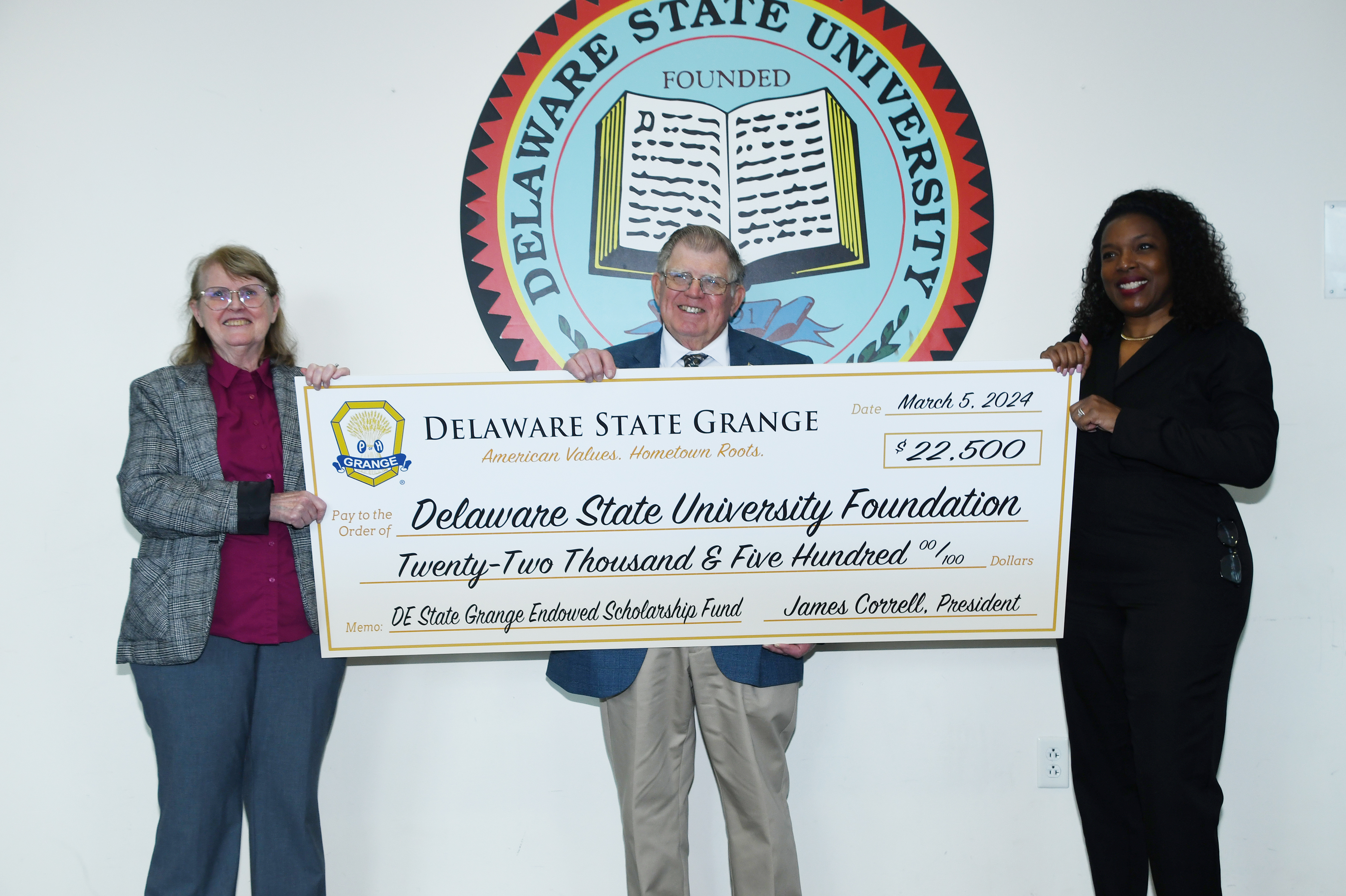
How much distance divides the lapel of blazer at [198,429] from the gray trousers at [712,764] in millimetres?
1048

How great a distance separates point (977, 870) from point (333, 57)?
2.98 meters

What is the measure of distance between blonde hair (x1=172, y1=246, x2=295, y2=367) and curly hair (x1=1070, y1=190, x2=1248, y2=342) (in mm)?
1962

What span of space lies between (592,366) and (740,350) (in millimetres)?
398

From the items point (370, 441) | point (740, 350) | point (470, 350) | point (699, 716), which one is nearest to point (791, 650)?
point (699, 716)

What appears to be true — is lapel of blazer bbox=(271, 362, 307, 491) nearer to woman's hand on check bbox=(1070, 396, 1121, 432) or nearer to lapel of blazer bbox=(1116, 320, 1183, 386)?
woman's hand on check bbox=(1070, 396, 1121, 432)

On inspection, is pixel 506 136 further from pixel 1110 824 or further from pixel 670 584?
pixel 1110 824

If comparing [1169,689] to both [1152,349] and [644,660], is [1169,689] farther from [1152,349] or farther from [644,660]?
[644,660]

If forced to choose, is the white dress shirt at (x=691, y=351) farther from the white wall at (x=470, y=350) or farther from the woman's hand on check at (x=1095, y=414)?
the woman's hand on check at (x=1095, y=414)

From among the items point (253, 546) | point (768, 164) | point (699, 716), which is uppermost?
point (768, 164)

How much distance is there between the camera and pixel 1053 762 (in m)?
2.33

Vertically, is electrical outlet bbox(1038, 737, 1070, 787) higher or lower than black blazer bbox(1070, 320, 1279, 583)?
lower

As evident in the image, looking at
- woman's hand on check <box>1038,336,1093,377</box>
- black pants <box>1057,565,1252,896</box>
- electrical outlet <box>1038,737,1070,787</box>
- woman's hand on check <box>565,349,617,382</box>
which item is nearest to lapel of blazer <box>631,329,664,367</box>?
woman's hand on check <box>565,349,617,382</box>

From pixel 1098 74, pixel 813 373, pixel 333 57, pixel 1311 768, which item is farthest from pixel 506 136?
pixel 1311 768

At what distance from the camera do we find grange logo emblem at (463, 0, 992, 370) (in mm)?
2260
